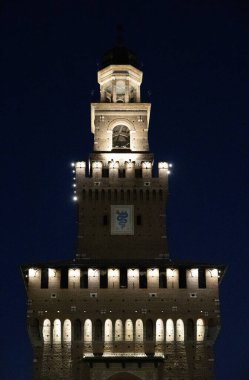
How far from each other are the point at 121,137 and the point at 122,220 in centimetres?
926

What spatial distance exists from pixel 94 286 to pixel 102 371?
623 cm

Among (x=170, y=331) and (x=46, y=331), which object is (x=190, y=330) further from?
(x=46, y=331)

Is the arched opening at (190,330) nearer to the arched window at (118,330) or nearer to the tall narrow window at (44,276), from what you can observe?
the arched window at (118,330)

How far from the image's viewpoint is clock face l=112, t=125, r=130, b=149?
83.9 meters

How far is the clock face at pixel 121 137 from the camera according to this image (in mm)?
83875

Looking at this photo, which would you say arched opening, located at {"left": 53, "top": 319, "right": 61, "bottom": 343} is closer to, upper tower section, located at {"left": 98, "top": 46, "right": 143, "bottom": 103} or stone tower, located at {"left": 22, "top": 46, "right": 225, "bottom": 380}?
stone tower, located at {"left": 22, "top": 46, "right": 225, "bottom": 380}

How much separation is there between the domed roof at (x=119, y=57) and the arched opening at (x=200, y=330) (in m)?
26.9

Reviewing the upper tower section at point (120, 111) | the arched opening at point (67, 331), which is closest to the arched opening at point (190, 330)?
the arched opening at point (67, 331)

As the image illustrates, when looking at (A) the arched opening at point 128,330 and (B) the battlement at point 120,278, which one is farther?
(B) the battlement at point 120,278

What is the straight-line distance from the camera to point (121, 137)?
8438 centimetres

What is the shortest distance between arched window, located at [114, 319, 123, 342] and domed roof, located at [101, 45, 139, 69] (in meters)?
26.6

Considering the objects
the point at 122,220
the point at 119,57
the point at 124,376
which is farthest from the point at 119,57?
the point at 124,376

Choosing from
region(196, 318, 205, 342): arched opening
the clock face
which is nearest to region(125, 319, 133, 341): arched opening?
region(196, 318, 205, 342): arched opening

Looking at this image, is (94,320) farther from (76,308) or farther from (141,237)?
(141,237)
